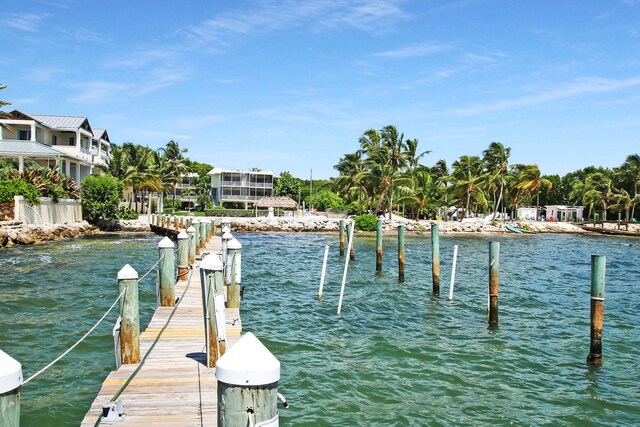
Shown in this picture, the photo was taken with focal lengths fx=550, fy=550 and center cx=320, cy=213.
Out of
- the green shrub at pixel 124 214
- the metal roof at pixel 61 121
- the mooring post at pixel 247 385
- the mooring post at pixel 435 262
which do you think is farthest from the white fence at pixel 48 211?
the mooring post at pixel 247 385

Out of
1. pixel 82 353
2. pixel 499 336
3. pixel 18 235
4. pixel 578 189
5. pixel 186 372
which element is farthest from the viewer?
pixel 578 189

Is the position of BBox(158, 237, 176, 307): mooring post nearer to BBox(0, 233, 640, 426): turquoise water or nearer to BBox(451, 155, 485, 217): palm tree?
BBox(0, 233, 640, 426): turquoise water

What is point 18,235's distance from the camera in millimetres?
35969

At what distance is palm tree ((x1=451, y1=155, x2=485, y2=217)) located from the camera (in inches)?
2945

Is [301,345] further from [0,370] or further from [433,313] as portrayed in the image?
[0,370]

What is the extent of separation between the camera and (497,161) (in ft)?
250

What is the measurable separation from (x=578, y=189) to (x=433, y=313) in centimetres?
9076

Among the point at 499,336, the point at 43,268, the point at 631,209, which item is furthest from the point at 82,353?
the point at 631,209

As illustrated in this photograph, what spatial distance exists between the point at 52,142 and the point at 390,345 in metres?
57.1

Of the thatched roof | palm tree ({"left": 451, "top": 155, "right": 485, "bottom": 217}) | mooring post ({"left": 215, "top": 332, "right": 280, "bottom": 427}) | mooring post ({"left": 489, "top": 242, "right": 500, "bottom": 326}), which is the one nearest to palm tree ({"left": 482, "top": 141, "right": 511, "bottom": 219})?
palm tree ({"left": 451, "top": 155, "right": 485, "bottom": 217})

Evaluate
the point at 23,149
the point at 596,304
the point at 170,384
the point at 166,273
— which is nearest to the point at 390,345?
the point at 596,304

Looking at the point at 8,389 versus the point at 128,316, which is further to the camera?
the point at 128,316

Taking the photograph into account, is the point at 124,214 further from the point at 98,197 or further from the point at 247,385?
the point at 247,385

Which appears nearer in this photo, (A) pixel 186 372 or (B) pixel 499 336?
(A) pixel 186 372
